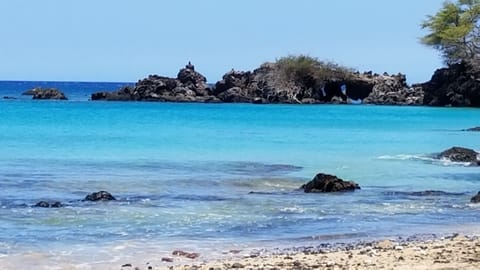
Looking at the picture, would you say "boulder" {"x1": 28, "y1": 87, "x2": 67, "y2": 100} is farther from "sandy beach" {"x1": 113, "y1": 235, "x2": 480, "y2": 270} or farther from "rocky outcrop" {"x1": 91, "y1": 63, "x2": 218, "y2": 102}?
"sandy beach" {"x1": 113, "y1": 235, "x2": 480, "y2": 270}

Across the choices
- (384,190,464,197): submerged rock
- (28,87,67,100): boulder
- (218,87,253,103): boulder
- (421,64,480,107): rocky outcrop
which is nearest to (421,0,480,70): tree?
(421,64,480,107): rocky outcrop

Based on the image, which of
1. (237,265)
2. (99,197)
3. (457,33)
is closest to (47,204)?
(99,197)

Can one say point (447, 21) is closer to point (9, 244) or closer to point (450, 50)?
point (450, 50)

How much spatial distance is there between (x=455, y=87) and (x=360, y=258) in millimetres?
70240

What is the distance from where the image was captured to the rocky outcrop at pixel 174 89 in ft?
292

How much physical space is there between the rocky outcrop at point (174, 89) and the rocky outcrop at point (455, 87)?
71.2ft

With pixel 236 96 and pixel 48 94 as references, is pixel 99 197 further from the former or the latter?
pixel 48 94

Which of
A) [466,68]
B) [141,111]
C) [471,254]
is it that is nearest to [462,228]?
[471,254]

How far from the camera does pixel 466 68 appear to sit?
77.9 metres

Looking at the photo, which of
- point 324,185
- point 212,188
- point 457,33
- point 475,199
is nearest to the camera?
point 475,199

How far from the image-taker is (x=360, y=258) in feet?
36.0

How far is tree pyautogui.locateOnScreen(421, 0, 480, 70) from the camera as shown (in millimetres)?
78250

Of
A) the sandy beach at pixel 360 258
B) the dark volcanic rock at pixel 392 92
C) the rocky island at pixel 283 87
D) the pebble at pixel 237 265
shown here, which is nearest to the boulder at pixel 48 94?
the rocky island at pixel 283 87

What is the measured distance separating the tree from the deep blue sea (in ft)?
102
